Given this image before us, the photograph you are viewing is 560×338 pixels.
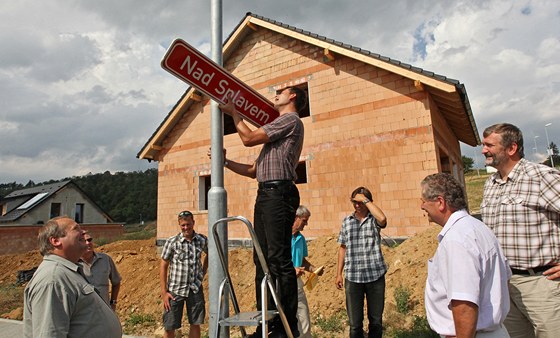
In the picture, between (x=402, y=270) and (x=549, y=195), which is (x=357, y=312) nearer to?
(x=549, y=195)

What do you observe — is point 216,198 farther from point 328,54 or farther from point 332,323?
point 328,54

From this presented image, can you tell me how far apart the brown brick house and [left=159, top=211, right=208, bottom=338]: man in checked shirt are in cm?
608

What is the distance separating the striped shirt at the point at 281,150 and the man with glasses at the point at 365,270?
1.95 m

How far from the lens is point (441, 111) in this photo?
10773 mm

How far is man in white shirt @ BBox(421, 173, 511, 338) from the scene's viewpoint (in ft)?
5.72

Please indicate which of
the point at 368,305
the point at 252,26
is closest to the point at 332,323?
the point at 368,305

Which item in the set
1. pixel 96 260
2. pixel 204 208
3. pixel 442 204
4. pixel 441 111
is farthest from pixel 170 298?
pixel 441 111

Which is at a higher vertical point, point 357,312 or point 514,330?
point 514,330

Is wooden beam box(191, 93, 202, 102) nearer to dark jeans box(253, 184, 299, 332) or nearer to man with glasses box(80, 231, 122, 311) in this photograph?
man with glasses box(80, 231, 122, 311)

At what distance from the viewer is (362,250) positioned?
4254mm

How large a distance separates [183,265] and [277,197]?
297 centimetres

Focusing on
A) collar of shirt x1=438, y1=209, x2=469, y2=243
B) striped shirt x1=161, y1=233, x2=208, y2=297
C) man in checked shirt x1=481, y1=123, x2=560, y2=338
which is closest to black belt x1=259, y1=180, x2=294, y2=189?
collar of shirt x1=438, y1=209, x2=469, y2=243

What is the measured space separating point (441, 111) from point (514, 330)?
30.8 ft

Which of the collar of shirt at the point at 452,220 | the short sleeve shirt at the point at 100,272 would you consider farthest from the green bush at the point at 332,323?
the collar of shirt at the point at 452,220
